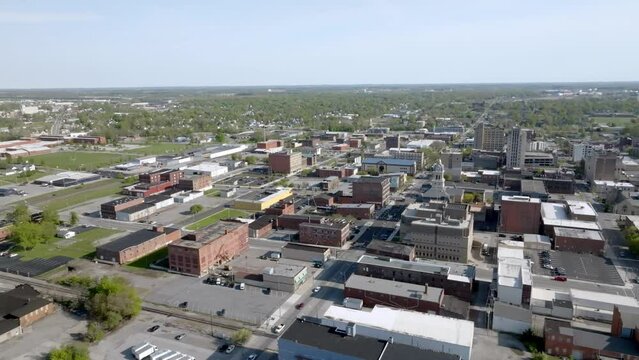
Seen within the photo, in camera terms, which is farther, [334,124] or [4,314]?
[334,124]

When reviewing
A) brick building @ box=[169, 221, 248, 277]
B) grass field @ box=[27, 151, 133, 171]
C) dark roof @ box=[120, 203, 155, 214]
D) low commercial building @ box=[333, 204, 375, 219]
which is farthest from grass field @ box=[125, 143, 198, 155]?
brick building @ box=[169, 221, 248, 277]

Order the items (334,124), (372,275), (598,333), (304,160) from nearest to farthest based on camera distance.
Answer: (598,333), (372,275), (304,160), (334,124)

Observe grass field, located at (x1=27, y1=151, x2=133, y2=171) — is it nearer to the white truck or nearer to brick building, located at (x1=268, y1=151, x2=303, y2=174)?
brick building, located at (x1=268, y1=151, x2=303, y2=174)

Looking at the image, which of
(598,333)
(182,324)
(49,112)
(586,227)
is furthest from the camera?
(49,112)

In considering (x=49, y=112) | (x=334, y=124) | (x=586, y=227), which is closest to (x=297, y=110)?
(x=334, y=124)

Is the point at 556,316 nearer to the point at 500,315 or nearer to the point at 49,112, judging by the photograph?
the point at 500,315

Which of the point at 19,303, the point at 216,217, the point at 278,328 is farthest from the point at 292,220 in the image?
the point at 19,303

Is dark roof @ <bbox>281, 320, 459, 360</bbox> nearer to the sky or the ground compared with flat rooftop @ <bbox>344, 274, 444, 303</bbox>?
nearer to the sky

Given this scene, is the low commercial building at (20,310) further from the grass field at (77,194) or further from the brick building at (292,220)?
the grass field at (77,194)
